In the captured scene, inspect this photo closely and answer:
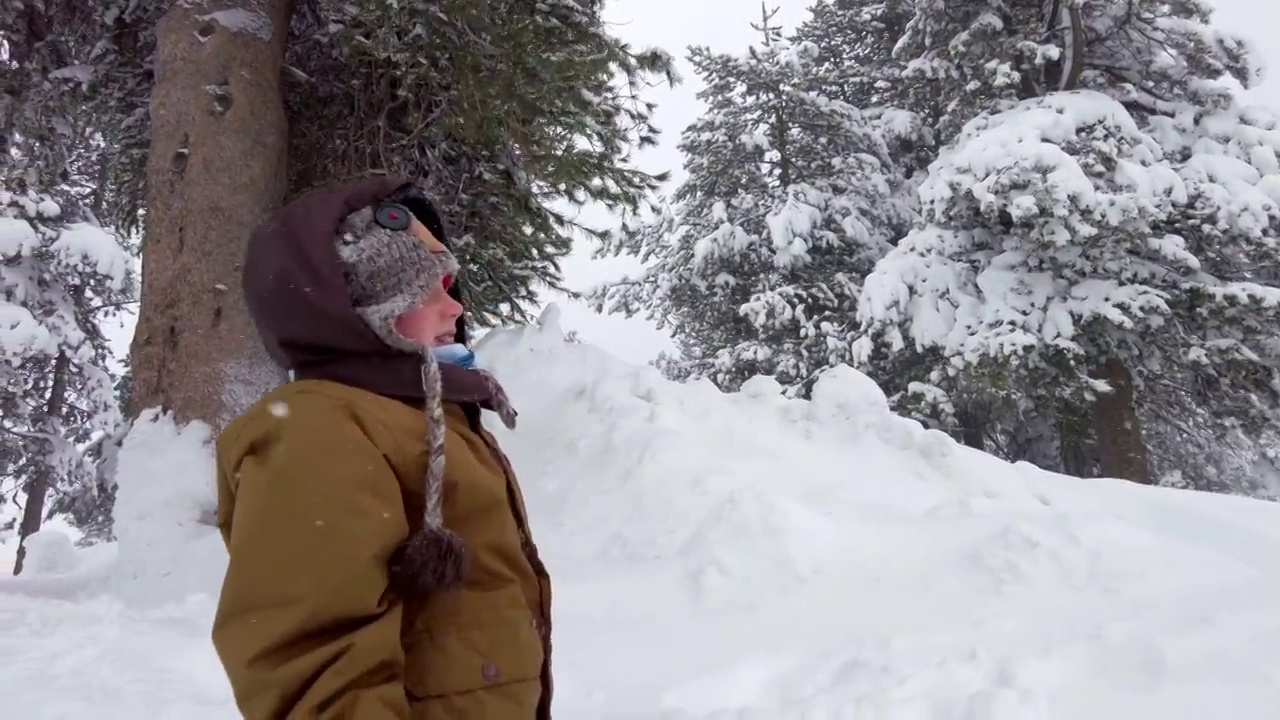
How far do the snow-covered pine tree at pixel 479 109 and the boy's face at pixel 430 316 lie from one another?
475 centimetres

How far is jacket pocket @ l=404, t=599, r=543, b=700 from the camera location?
1.49 metres

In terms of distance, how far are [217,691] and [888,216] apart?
1391 centimetres

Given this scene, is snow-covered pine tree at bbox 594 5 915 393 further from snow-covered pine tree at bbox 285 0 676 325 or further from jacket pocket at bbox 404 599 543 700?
jacket pocket at bbox 404 599 543 700

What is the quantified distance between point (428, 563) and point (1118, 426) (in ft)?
37.5

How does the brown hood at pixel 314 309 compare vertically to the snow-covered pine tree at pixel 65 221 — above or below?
above

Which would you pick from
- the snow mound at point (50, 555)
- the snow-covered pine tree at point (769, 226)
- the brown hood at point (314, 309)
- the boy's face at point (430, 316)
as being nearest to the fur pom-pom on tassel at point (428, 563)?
the brown hood at point (314, 309)

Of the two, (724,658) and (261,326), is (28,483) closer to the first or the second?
(724,658)

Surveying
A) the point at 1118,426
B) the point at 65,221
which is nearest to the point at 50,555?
the point at 65,221

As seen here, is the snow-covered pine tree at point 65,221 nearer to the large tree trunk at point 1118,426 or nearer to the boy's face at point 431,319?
the boy's face at point 431,319

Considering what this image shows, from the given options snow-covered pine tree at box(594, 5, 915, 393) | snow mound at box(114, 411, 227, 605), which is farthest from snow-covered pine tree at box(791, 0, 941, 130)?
snow mound at box(114, 411, 227, 605)

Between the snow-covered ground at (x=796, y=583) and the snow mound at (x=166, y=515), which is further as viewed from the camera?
the snow mound at (x=166, y=515)

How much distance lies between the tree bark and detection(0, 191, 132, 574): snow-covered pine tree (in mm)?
19

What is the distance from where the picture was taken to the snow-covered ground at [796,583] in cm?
325

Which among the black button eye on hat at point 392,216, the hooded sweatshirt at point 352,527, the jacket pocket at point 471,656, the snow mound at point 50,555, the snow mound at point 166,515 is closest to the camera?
the hooded sweatshirt at point 352,527
